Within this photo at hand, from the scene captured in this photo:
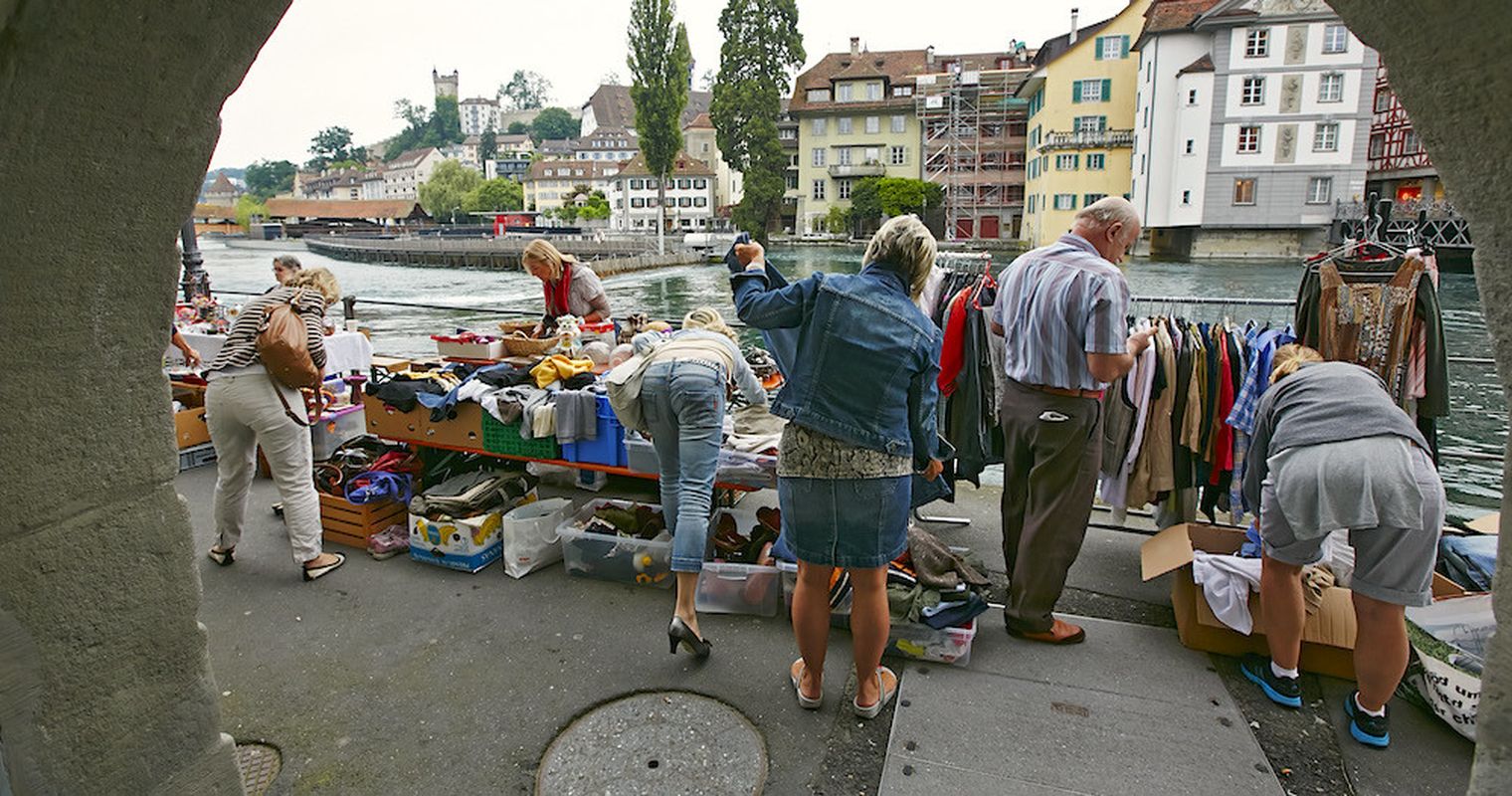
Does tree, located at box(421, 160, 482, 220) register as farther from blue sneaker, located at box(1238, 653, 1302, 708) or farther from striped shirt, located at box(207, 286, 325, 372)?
blue sneaker, located at box(1238, 653, 1302, 708)

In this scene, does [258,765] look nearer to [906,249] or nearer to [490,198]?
[906,249]

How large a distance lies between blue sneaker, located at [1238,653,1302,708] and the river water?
209cm

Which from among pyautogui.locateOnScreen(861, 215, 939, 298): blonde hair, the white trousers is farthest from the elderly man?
the white trousers

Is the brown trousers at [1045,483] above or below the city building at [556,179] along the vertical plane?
below

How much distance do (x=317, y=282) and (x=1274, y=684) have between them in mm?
4850

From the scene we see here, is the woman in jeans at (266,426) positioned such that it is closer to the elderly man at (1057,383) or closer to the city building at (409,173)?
the elderly man at (1057,383)


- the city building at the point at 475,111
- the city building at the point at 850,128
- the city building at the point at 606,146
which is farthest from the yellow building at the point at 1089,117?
the city building at the point at 475,111

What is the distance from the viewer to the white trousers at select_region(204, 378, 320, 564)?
396 cm

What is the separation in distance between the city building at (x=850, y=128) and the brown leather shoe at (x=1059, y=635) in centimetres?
5632

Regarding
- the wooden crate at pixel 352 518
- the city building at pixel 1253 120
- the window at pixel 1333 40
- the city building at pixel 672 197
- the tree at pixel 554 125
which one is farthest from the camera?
the tree at pixel 554 125

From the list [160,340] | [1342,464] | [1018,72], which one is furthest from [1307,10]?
[160,340]

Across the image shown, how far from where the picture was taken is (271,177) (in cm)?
15612

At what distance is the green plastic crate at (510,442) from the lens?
4.45m

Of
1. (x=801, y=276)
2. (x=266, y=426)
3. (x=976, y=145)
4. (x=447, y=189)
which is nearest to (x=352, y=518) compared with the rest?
(x=266, y=426)
